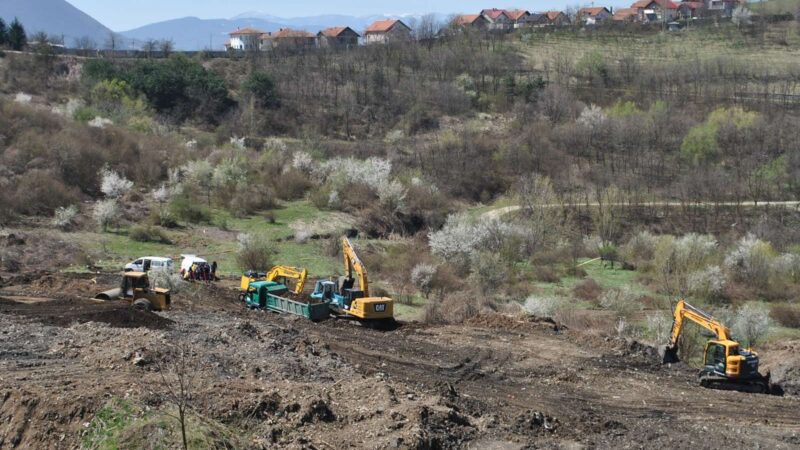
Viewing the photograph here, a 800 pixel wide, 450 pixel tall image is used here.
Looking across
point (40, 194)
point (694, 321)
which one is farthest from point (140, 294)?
point (40, 194)

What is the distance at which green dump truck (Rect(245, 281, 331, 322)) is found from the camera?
26.9 m

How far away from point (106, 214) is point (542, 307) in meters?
19.7

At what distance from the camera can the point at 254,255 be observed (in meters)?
35.8

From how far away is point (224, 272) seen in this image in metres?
35.1

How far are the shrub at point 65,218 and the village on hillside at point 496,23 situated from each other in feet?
180

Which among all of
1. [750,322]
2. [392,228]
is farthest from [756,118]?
[750,322]

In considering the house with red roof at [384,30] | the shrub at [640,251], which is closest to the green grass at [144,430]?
the shrub at [640,251]

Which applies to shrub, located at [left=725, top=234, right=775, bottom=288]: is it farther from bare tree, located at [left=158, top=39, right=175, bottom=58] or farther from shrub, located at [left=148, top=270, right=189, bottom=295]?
bare tree, located at [left=158, top=39, right=175, bottom=58]

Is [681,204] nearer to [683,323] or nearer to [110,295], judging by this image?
[683,323]

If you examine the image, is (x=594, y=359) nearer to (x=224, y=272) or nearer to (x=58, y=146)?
(x=224, y=272)

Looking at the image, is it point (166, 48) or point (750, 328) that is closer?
point (750, 328)

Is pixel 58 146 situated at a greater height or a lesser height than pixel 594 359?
greater

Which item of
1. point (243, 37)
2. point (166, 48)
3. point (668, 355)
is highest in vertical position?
point (243, 37)

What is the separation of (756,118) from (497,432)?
180 feet
